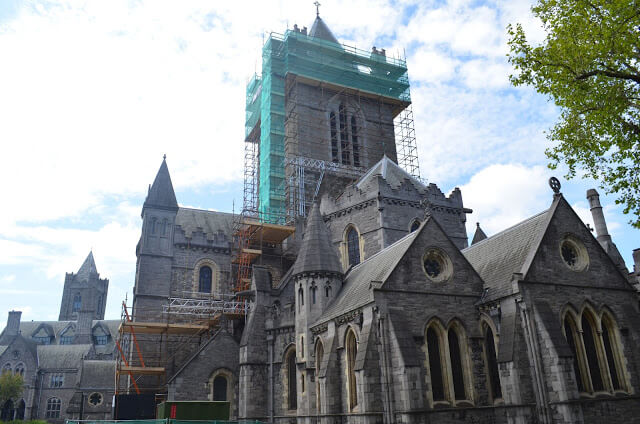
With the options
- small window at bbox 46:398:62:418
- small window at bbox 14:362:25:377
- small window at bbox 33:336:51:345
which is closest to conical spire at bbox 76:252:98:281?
small window at bbox 33:336:51:345

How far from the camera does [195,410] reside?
16469 mm

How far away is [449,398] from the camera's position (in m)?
16.8

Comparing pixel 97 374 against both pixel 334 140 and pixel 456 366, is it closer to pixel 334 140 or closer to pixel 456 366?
pixel 334 140

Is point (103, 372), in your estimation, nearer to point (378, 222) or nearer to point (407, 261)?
point (378, 222)

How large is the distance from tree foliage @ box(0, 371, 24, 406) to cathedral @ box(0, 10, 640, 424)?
12131 millimetres

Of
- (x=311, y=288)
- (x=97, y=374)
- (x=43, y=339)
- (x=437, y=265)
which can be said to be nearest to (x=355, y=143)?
(x=311, y=288)

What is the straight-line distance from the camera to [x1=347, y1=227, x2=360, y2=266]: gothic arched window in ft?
88.1

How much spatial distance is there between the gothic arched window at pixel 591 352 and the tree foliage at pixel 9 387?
51.6 m

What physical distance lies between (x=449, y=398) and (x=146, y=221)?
21.8m

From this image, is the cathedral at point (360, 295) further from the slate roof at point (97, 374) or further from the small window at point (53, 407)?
the small window at point (53, 407)

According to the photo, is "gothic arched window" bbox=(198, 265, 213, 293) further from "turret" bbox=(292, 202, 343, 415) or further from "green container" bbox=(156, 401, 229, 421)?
"green container" bbox=(156, 401, 229, 421)

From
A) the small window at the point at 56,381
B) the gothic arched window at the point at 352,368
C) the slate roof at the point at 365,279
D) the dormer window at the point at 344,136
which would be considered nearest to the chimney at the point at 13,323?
the small window at the point at 56,381

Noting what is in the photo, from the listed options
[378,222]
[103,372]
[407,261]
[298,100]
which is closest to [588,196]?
[378,222]

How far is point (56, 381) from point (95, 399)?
11.6 meters
